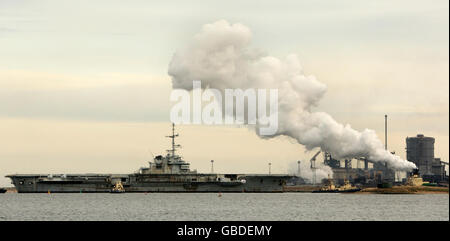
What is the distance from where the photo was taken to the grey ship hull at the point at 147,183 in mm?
155500

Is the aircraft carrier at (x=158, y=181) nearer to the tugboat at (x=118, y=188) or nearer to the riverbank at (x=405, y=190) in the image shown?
the tugboat at (x=118, y=188)

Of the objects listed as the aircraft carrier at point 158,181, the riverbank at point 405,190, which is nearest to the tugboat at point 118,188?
the aircraft carrier at point 158,181

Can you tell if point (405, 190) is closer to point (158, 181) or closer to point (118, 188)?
point (158, 181)

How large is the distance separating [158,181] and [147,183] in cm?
260

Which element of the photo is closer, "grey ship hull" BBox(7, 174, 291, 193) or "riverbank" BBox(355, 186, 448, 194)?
"grey ship hull" BBox(7, 174, 291, 193)

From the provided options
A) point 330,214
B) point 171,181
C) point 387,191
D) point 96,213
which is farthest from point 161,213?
point 387,191

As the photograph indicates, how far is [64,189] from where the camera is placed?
511ft

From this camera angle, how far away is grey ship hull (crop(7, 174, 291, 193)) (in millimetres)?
155500

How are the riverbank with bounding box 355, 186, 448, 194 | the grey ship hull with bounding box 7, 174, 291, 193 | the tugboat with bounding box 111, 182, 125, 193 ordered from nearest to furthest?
1. the tugboat with bounding box 111, 182, 125, 193
2. the grey ship hull with bounding box 7, 174, 291, 193
3. the riverbank with bounding box 355, 186, 448, 194

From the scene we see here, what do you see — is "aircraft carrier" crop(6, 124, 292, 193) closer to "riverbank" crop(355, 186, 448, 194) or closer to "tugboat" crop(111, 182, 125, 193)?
"tugboat" crop(111, 182, 125, 193)

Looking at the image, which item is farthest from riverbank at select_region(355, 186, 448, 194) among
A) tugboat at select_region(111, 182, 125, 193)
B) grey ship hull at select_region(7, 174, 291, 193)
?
tugboat at select_region(111, 182, 125, 193)

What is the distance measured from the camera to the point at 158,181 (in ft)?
510
